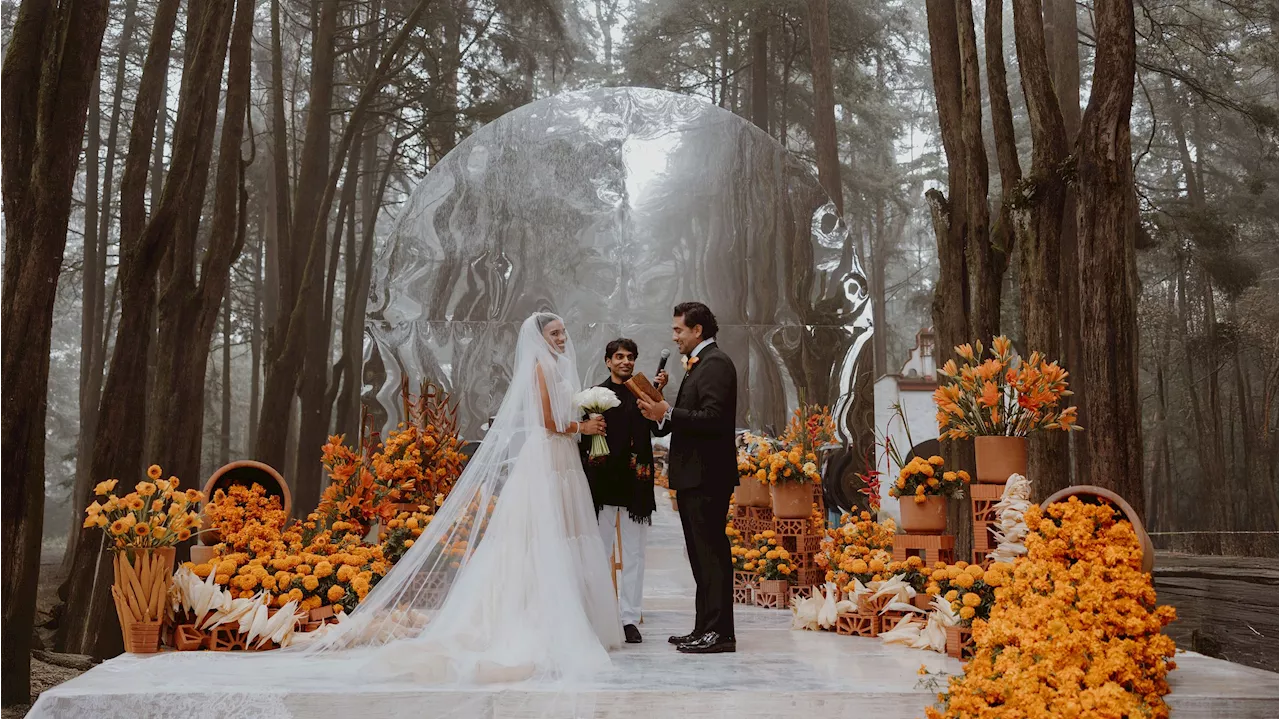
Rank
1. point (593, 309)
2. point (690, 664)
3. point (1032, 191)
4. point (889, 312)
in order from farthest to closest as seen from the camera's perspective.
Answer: point (889, 312) → point (593, 309) → point (1032, 191) → point (690, 664)

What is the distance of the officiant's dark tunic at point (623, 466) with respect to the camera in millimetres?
6254

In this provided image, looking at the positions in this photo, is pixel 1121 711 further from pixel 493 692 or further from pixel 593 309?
pixel 593 309

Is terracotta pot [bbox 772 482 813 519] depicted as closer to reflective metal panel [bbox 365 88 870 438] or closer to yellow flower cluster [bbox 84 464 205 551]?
reflective metal panel [bbox 365 88 870 438]

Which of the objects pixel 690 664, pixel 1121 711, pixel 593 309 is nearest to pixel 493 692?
pixel 690 664

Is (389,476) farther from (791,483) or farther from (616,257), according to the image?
(616,257)

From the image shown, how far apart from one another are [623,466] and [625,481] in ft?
0.31

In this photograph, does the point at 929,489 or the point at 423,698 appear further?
the point at 929,489

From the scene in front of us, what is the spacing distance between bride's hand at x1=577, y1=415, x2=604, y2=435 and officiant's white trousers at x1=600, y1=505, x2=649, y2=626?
0.56m

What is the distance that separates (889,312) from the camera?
3931 cm

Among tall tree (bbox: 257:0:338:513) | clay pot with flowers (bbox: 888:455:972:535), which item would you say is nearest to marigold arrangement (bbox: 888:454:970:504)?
clay pot with flowers (bbox: 888:455:972:535)

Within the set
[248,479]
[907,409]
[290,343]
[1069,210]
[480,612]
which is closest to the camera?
[480,612]

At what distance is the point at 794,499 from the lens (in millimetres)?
7770

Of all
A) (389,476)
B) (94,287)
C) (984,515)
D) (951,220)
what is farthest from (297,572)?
(94,287)

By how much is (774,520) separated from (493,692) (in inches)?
147
